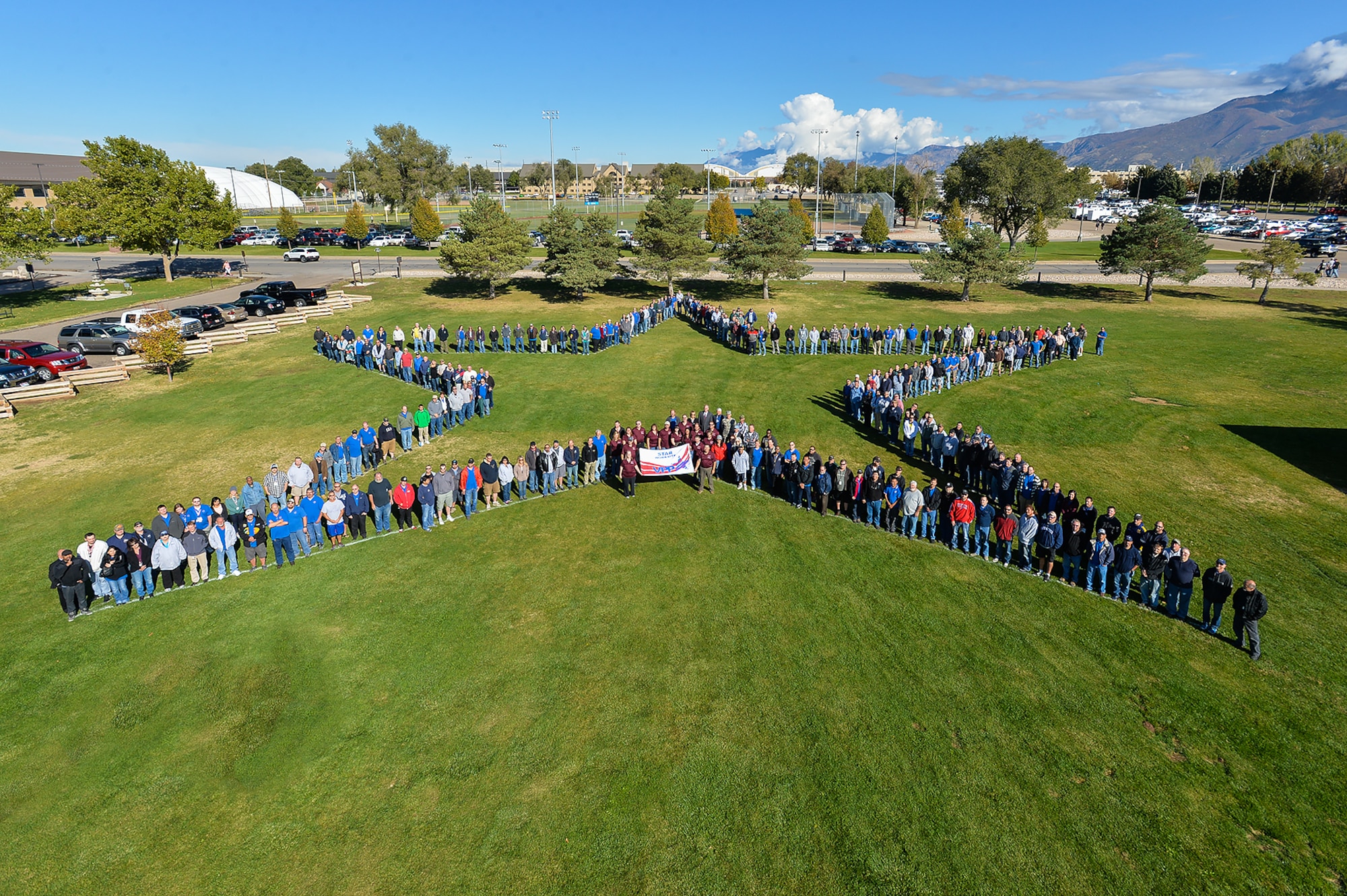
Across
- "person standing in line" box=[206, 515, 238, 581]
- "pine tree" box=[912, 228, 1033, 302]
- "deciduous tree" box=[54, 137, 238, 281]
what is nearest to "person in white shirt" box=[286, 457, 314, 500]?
"person standing in line" box=[206, 515, 238, 581]

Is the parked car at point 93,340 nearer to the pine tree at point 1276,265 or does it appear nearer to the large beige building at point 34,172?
the pine tree at point 1276,265

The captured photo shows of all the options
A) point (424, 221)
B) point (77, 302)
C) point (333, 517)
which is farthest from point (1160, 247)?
point (77, 302)

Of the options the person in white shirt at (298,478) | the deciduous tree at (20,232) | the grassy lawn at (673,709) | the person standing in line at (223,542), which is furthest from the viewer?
the deciduous tree at (20,232)

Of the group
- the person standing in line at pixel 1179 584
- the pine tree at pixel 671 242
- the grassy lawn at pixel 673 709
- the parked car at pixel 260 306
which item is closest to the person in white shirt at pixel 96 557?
the grassy lawn at pixel 673 709

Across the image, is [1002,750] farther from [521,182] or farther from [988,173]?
[521,182]

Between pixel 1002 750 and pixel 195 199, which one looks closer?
pixel 1002 750

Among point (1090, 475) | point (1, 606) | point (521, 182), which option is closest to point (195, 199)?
point (1, 606)

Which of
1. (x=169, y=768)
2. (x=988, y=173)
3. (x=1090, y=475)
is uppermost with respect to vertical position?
(x=988, y=173)
